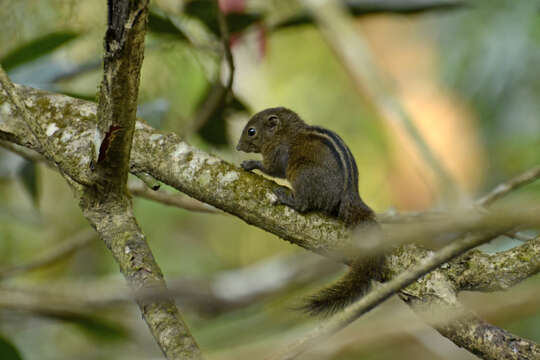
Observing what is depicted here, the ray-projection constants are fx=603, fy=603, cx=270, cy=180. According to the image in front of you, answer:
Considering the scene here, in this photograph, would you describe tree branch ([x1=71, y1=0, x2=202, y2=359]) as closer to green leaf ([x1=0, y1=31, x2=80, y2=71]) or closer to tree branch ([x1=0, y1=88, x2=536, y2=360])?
tree branch ([x1=0, y1=88, x2=536, y2=360])

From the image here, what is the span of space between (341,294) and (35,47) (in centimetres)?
168

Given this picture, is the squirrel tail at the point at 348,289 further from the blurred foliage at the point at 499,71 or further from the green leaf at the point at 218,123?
the blurred foliage at the point at 499,71

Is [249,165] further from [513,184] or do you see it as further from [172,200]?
[513,184]

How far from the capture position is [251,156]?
4562 millimetres

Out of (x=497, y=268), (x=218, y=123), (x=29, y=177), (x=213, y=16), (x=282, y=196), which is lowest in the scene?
(x=497, y=268)

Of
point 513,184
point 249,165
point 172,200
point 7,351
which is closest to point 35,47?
point 172,200

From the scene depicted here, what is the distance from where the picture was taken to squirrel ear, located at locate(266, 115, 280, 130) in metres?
2.84

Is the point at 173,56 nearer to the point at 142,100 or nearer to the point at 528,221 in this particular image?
the point at 142,100

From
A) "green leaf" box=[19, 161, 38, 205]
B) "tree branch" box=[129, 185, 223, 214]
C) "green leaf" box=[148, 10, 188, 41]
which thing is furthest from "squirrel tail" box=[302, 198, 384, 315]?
"green leaf" box=[19, 161, 38, 205]

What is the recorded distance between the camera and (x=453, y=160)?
5168 mm

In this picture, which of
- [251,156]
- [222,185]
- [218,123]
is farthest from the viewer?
[251,156]

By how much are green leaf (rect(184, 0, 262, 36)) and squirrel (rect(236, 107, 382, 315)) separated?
0.42 m

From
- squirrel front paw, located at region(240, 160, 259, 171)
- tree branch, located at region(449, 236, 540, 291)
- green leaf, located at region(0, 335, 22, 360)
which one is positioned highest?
squirrel front paw, located at region(240, 160, 259, 171)

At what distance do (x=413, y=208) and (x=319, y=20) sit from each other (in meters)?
2.65
